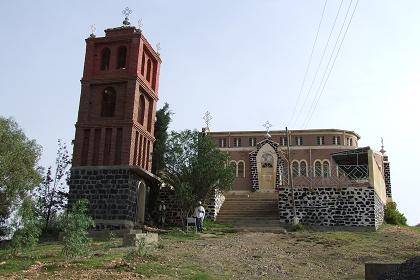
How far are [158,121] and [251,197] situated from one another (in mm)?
7441

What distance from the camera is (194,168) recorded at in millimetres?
26453

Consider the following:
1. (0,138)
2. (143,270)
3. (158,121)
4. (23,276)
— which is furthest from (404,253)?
(0,138)

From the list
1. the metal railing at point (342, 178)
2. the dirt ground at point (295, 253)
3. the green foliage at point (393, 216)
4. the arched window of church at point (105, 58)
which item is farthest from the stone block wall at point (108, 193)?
the green foliage at point (393, 216)

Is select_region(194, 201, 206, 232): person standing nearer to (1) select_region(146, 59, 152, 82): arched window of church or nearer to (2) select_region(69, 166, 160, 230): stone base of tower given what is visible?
(2) select_region(69, 166, 160, 230): stone base of tower

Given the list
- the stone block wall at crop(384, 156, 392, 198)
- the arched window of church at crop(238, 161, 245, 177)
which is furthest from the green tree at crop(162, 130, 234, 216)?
the arched window of church at crop(238, 161, 245, 177)

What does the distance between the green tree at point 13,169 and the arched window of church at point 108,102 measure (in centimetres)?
416

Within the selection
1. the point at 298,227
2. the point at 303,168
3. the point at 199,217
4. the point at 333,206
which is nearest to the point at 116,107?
the point at 199,217

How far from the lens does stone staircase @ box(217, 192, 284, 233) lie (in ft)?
88.2

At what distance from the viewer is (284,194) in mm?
28188

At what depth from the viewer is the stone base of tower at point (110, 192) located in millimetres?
25438

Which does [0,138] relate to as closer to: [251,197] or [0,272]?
[0,272]

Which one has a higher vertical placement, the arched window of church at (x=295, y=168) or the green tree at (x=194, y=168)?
the arched window of church at (x=295, y=168)

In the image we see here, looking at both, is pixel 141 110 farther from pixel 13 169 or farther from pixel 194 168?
pixel 13 169

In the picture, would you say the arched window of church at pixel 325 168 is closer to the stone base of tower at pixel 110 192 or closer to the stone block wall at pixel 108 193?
the stone base of tower at pixel 110 192
